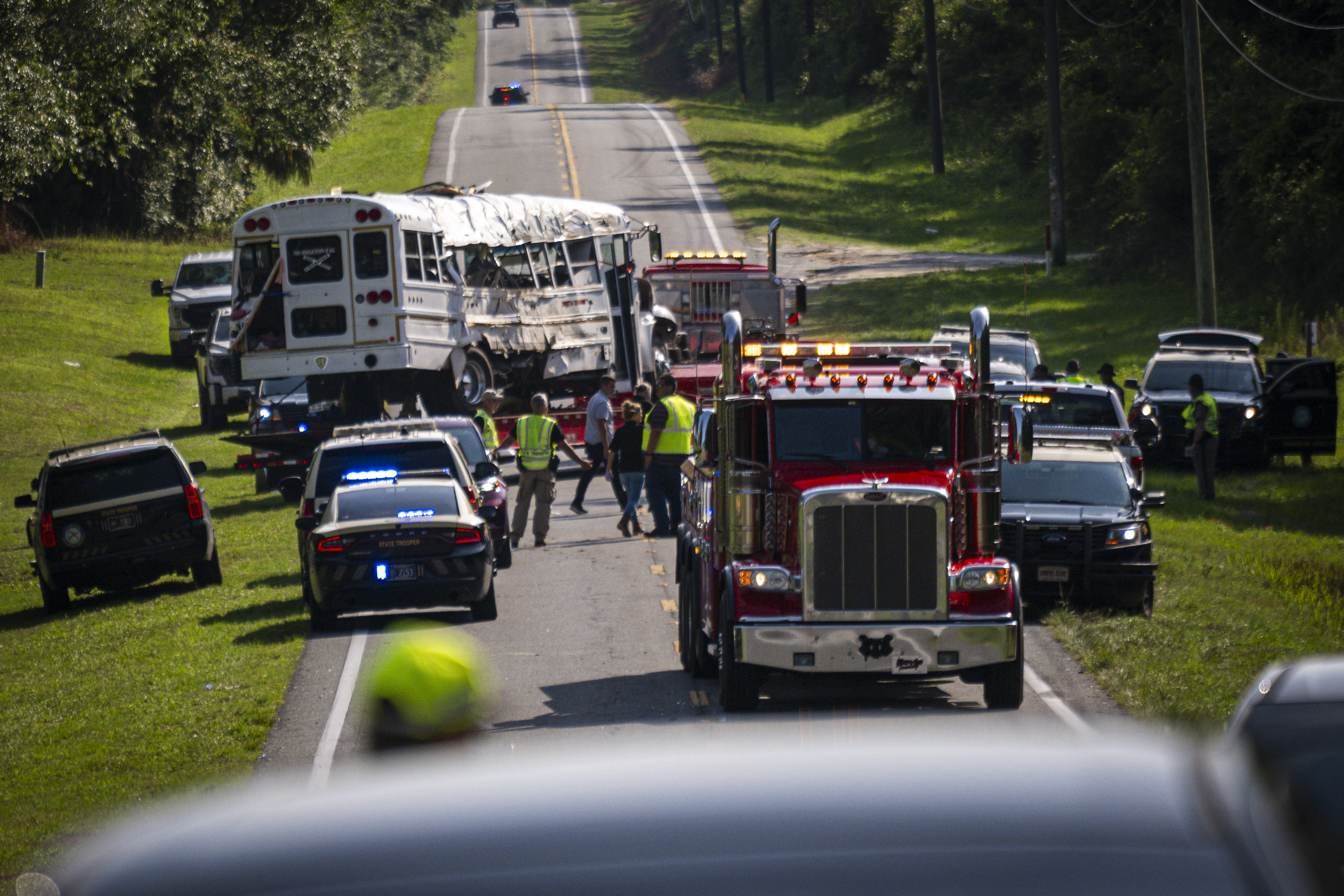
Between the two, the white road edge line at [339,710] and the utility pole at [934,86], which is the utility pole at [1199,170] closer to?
the white road edge line at [339,710]

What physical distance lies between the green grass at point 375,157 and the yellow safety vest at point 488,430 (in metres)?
30.0

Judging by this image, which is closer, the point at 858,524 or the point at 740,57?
the point at 858,524

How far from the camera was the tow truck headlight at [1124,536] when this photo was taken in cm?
1558

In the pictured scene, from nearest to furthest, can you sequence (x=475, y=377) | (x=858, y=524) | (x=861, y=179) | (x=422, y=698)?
(x=422, y=698) < (x=858, y=524) < (x=475, y=377) < (x=861, y=179)

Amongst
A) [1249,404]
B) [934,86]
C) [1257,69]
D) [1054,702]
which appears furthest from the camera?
[934,86]

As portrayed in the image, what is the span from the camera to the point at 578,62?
99.9m

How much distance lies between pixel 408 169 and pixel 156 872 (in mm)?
60890

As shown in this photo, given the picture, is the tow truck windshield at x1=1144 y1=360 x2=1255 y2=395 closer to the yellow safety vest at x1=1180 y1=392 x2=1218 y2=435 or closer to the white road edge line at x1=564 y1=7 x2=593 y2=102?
the yellow safety vest at x1=1180 y1=392 x2=1218 y2=435

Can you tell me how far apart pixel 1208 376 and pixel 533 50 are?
3364 inches

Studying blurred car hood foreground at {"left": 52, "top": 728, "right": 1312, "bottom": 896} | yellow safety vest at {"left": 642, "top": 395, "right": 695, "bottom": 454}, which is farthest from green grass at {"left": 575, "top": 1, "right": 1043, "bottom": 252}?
blurred car hood foreground at {"left": 52, "top": 728, "right": 1312, "bottom": 896}

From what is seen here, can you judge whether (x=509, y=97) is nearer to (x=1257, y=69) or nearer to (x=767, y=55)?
(x=767, y=55)

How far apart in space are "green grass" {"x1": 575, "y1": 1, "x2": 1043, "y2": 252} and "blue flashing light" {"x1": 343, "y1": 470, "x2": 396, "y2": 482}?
36184 mm

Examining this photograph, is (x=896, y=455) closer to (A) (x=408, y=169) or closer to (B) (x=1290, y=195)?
(B) (x=1290, y=195)

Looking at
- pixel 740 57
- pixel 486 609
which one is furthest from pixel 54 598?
pixel 740 57
